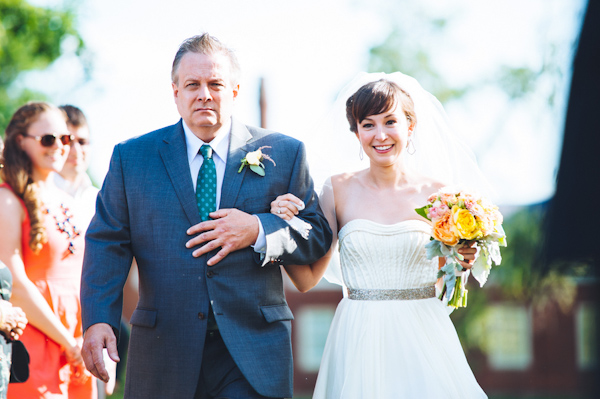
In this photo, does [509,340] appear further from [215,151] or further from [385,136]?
[215,151]

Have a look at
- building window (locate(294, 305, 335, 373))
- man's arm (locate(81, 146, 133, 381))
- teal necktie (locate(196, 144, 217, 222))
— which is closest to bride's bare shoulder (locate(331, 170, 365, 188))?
teal necktie (locate(196, 144, 217, 222))

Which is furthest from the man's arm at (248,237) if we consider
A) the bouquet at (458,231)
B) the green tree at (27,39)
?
the green tree at (27,39)

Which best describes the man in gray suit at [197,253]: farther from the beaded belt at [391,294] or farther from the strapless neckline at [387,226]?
the beaded belt at [391,294]

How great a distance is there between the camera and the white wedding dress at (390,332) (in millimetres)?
4035

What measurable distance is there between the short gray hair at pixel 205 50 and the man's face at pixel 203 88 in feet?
0.10

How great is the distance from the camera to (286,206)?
12.4 ft

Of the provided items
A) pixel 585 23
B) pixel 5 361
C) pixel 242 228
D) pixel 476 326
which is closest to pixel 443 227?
pixel 242 228

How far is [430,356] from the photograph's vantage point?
4.09 m

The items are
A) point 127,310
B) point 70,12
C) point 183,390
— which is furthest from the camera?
point 127,310

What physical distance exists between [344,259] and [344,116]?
103 centimetres

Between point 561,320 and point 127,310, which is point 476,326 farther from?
point 127,310

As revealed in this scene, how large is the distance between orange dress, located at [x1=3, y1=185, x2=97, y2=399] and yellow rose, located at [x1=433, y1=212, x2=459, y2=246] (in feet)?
8.04

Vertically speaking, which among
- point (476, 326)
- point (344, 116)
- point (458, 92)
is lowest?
point (476, 326)

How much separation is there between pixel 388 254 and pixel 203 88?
1.48m
